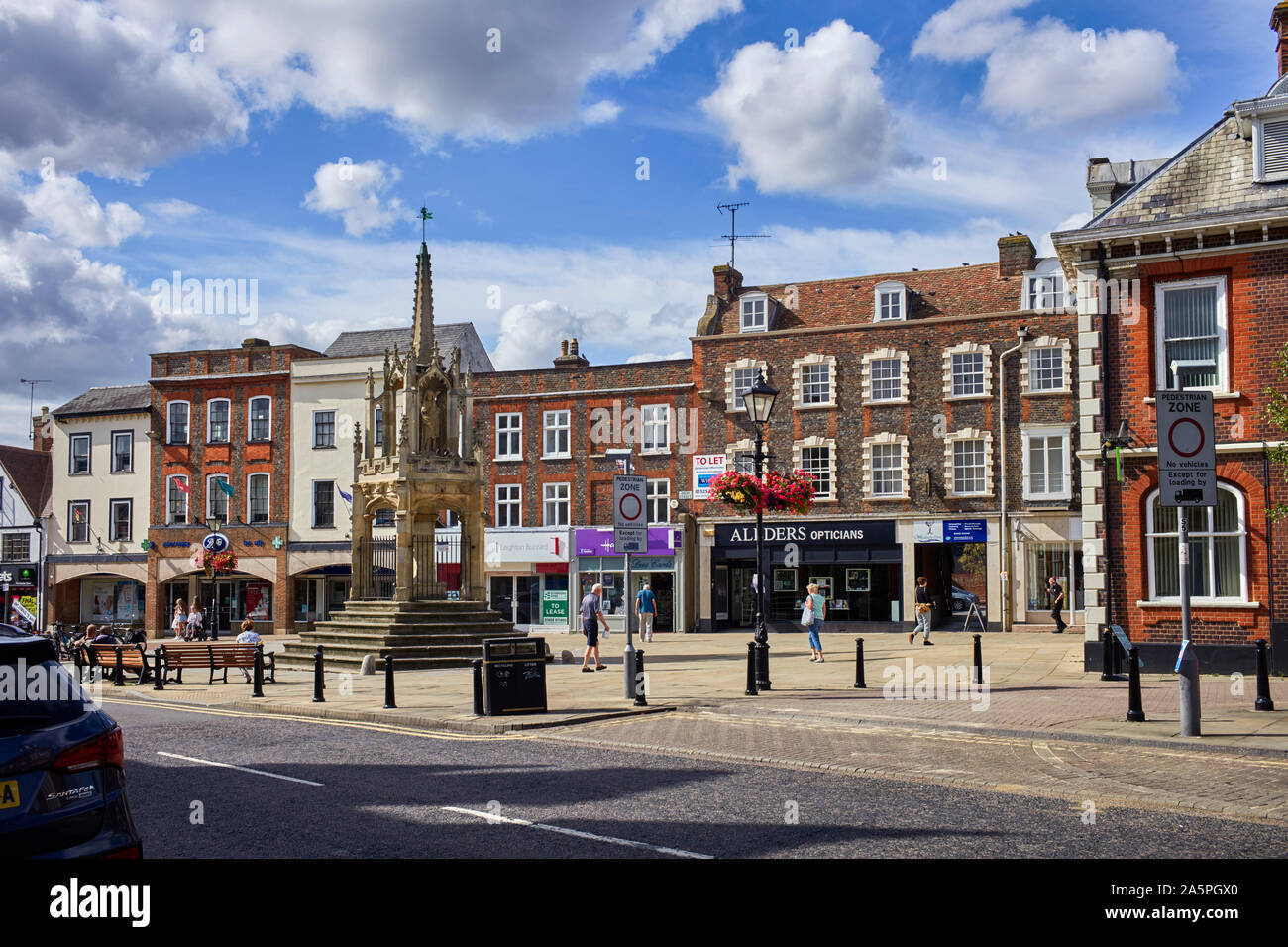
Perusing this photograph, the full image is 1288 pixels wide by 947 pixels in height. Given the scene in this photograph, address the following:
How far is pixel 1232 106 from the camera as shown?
66.0 feet

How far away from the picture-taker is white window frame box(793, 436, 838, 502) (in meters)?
39.8

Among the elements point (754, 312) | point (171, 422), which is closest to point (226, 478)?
point (171, 422)

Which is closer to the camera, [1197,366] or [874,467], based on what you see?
[1197,366]

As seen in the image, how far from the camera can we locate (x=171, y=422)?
48906 millimetres

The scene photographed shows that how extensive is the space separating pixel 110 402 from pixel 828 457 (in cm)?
3277

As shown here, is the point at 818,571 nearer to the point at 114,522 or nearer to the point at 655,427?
the point at 655,427

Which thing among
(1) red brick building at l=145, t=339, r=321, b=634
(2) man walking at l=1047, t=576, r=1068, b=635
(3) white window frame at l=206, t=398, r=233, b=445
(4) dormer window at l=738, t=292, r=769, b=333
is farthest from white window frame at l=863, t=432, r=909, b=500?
(3) white window frame at l=206, t=398, r=233, b=445

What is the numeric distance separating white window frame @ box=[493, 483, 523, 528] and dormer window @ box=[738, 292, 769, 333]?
36.0 ft

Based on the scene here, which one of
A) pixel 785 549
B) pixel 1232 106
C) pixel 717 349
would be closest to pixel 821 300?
pixel 717 349

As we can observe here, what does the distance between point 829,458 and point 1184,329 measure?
2023cm

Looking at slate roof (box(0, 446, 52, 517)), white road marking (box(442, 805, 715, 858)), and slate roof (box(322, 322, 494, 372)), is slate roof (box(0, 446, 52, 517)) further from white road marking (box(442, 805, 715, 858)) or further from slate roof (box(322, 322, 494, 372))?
white road marking (box(442, 805, 715, 858))

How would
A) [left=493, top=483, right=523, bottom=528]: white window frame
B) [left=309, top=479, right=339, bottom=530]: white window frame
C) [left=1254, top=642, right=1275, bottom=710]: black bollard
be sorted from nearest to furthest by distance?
[left=1254, top=642, right=1275, bottom=710]: black bollard → [left=493, top=483, right=523, bottom=528]: white window frame → [left=309, top=479, right=339, bottom=530]: white window frame

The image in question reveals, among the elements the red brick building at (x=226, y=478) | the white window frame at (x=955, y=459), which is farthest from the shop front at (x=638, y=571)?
the red brick building at (x=226, y=478)
